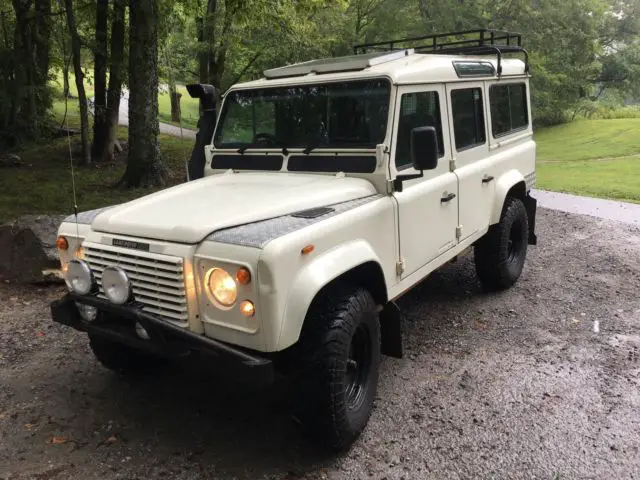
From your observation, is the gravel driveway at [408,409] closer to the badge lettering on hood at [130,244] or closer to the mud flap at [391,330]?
the mud flap at [391,330]

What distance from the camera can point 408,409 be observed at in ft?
12.1

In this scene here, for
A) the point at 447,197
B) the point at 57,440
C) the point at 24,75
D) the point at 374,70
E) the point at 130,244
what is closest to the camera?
the point at 130,244

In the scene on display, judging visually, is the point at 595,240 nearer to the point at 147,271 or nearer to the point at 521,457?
the point at 521,457

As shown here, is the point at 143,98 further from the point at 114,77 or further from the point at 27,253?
the point at 27,253

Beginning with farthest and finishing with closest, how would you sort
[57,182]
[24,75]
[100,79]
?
[24,75] → [100,79] → [57,182]

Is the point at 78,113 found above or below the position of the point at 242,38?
below

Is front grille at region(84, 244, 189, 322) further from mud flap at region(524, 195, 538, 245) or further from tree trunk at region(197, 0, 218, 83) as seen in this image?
tree trunk at region(197, 0, 218, 83)

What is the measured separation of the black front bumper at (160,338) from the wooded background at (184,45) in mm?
3797

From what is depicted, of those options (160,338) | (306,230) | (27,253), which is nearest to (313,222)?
(306,230)

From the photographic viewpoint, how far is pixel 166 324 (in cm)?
279

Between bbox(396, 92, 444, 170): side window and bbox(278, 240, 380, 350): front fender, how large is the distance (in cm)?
96

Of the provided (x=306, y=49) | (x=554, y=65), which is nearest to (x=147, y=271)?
(x=306, y=49)

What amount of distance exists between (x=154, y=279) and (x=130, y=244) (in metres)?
0.28

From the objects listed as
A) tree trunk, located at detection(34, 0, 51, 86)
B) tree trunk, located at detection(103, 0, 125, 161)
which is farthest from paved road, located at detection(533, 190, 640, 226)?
tree trunk, located at detection(34, 0, 51, 86)
